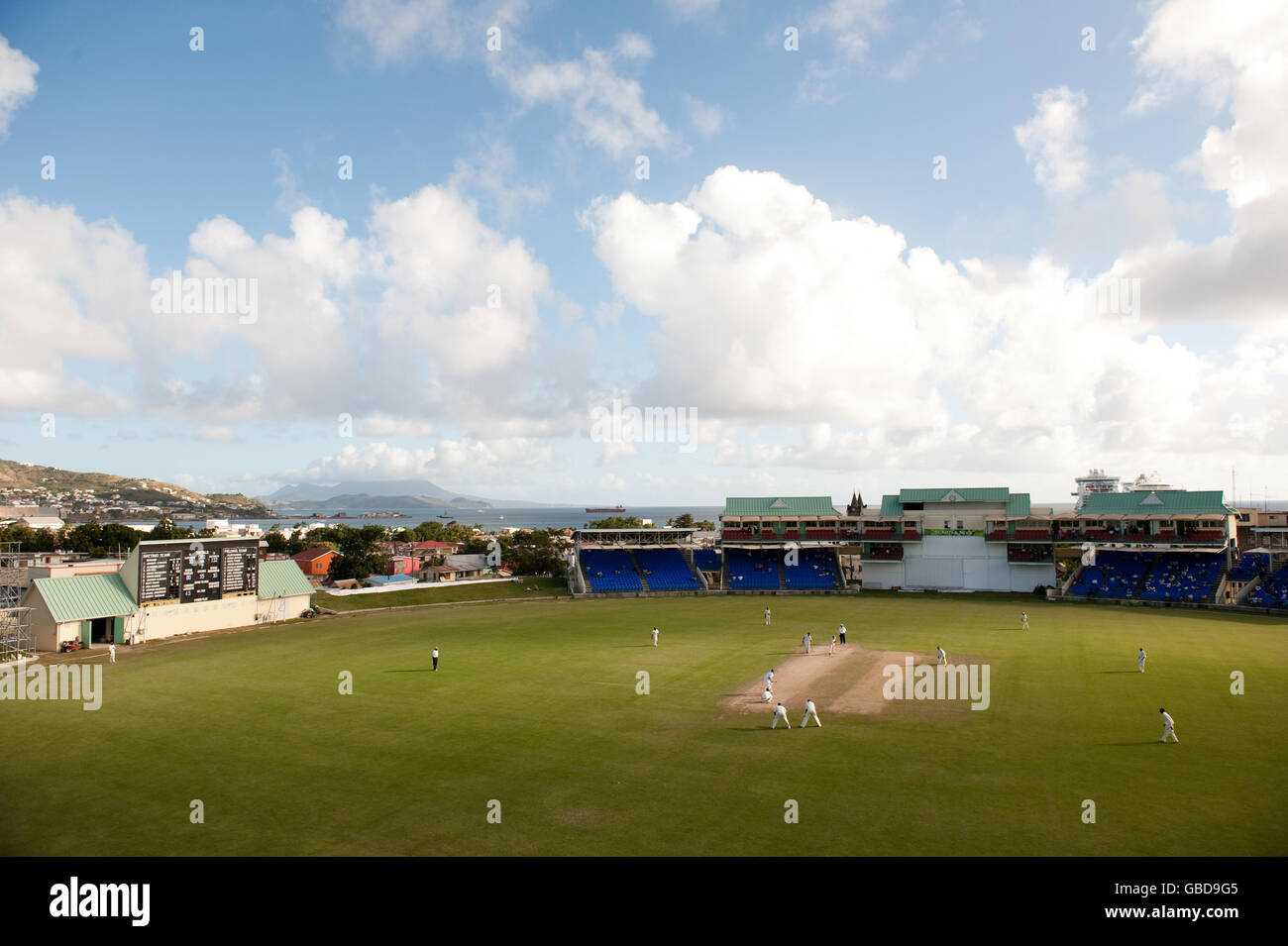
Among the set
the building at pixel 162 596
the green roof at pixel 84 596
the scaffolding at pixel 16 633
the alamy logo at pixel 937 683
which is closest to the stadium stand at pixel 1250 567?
the alamy logo at pixel 937 683

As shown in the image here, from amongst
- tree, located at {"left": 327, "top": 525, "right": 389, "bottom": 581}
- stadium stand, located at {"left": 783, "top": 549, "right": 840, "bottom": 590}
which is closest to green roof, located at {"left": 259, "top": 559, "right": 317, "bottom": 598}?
tree, located at {"left": 327, "top": 525, "right": 389, "bottom": 581}

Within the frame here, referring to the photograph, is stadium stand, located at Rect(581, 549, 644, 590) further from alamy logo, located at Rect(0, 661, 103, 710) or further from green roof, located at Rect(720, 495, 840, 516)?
alamy logo, located at Rect(0, 661, 103, 710)

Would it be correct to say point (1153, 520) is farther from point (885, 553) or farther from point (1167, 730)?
point (1167, 730)

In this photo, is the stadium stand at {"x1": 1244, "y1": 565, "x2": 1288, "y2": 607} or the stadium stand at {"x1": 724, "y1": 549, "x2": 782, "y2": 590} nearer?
the stadium stand at {"x1": 1244, "y1": 565, "x2": 1288, "y2": 607}
